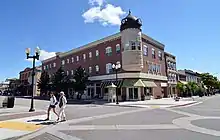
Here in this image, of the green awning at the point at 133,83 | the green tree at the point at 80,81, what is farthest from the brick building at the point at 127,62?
the green tree at the point at 80,81

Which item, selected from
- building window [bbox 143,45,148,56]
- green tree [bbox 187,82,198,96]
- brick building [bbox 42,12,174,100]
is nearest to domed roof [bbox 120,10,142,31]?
brick building [bbox 42,12,174,100]

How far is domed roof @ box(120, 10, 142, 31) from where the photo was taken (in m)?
35.8

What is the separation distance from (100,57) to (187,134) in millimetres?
32984

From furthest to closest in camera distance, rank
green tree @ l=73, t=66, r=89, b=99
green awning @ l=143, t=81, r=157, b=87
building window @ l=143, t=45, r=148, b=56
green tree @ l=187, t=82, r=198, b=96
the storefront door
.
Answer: green tree @ l=187, t=82, r=198, b=96 < green tree @ l=73, t=66, r=89, b=99 < building window @ l=143, t=45, r=148, b=56 < green awning @ l=143, t=81, r=157, b=87 < the storefront door

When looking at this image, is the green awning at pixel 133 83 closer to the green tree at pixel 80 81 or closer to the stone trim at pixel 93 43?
the stone trim at pixel 93 43

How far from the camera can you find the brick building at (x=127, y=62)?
116 feet

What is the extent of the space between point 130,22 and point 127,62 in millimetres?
6885

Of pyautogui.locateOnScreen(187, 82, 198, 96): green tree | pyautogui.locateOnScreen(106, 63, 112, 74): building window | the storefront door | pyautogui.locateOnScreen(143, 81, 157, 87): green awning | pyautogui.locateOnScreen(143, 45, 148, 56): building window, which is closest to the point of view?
the storefront door

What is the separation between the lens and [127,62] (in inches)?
1389

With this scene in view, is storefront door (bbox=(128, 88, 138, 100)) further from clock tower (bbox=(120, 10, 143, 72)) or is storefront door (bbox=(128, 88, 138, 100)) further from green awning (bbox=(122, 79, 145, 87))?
clock tower (bbox=(120, 10, 143, 72))

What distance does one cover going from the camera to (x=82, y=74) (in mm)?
40719

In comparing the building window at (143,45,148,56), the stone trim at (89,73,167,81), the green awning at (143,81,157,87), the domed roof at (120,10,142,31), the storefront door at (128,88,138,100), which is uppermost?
the domed roof at (120,10,142,31)

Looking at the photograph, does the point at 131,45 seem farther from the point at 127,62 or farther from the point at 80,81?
the point at 80,81

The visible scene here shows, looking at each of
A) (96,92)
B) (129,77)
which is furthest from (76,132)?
(96,92)
